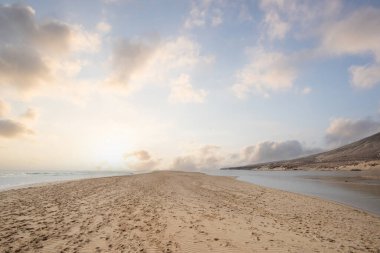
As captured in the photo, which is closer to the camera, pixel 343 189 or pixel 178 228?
pixel 178 228

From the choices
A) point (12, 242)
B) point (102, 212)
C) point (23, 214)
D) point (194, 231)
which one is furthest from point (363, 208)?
Answer: point (23, 214)

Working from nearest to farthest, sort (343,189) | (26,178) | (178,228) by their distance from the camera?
(178,228)
(343,189)
(26,178)

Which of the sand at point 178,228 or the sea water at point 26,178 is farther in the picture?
the sea water at point 26,178

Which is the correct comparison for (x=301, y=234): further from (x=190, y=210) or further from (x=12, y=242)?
(x=12, y=242)

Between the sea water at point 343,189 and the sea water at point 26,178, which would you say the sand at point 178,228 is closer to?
the sea water at point 343,189

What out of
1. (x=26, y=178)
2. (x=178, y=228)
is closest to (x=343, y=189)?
(x=178, y=228)


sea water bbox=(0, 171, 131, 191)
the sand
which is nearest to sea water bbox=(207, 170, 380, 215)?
the sand

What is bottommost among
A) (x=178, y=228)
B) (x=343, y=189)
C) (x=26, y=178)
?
(x=343, y=189)

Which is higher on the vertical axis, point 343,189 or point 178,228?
point 178,228

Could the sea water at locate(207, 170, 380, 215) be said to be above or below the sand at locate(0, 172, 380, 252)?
below

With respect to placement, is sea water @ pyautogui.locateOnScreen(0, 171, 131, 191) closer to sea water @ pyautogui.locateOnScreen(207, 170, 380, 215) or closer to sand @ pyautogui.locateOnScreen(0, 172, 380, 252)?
sand @ pyautogui.locateOnScreen(0, 172, 380, 252)

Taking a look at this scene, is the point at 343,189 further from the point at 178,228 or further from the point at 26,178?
the point at 26,178

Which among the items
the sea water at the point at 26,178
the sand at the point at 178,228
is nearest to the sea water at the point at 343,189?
the sand at the point at 178,228

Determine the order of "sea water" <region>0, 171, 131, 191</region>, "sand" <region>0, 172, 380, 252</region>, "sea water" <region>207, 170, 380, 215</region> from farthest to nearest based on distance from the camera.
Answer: "sea water" <region>0, 171, 131, 191</region> → "sea water" <region>207, 170, 380, 215</region> → "sand" <region>0, 172, 380, 252</region>
